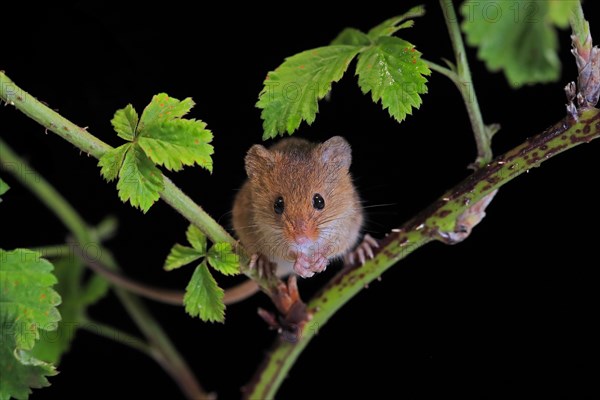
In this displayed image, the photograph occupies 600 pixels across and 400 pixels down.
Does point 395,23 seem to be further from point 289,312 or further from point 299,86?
point 289,312

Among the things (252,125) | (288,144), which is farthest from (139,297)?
(288,144)

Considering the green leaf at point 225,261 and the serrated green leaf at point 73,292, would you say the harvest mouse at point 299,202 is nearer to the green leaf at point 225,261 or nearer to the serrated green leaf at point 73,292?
the green leaf at point 225,261

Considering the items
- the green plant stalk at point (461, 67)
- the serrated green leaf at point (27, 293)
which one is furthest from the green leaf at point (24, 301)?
the green plant stalk at point (461, 67)

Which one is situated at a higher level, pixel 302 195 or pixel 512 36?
pixel 512 36

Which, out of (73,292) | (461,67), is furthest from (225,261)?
(73,292)

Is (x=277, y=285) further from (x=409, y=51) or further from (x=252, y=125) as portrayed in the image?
(x=252, y=125)

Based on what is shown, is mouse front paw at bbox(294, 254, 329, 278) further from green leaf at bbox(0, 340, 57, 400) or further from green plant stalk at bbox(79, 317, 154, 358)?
green plant stalk at bbox(79, 317, 154, 358)

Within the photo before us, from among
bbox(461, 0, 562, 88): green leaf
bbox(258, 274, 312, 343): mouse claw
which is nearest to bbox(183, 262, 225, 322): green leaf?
bbox(258, 274, 312, 343): mouse claw
